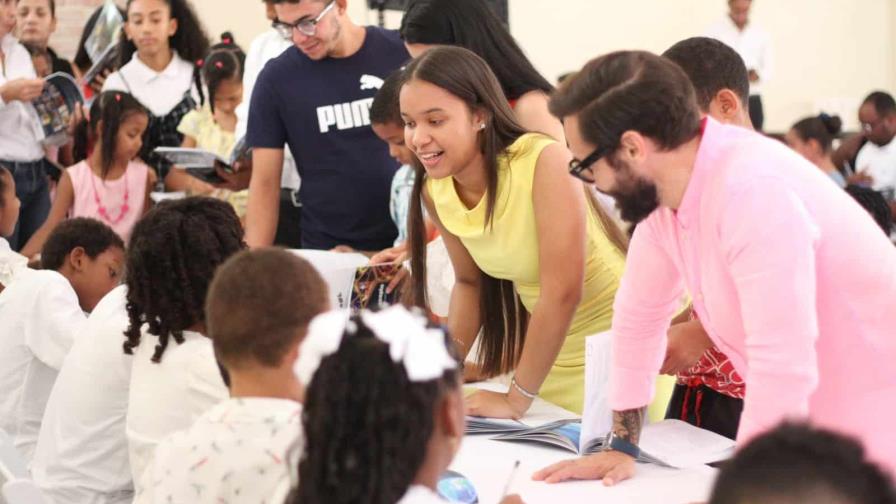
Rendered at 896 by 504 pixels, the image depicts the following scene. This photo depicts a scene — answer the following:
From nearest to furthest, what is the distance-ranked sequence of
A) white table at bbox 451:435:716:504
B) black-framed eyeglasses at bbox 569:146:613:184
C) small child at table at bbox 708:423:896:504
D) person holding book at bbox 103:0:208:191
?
small child at table at bbox 708:423:896:504 < black-framed eyeglasses at bbox 569:146:613:184 < white table at bbox 451:435:716:504 < person holding book at bbox 103:0:208:191

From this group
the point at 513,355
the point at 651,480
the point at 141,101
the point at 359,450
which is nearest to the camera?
the point at 359,450

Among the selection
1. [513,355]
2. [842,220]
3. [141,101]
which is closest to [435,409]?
[842,220]

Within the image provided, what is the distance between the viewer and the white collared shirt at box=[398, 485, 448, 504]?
4.17ft

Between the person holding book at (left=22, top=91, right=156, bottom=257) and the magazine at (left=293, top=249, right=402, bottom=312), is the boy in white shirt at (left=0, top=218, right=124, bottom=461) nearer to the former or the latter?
the magazine at (left=293, top=249, right=402, bottom=312)

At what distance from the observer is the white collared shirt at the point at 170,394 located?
6.59 feet

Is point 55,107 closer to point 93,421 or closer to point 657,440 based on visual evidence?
point 93,421

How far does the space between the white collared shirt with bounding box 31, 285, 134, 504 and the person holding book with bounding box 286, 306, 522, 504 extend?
1.06 meters

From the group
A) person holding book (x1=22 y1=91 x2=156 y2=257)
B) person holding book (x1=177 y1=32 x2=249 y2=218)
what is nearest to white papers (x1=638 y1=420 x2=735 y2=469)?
person holding book (x1=177 y1=32 x2=249 y2=218)

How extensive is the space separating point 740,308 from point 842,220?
0.57ft

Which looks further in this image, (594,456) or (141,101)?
(141,101)

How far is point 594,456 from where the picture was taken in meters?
1.96

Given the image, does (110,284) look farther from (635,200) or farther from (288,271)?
(635,200)

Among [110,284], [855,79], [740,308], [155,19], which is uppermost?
[855,79]

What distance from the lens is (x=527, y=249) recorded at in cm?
235
